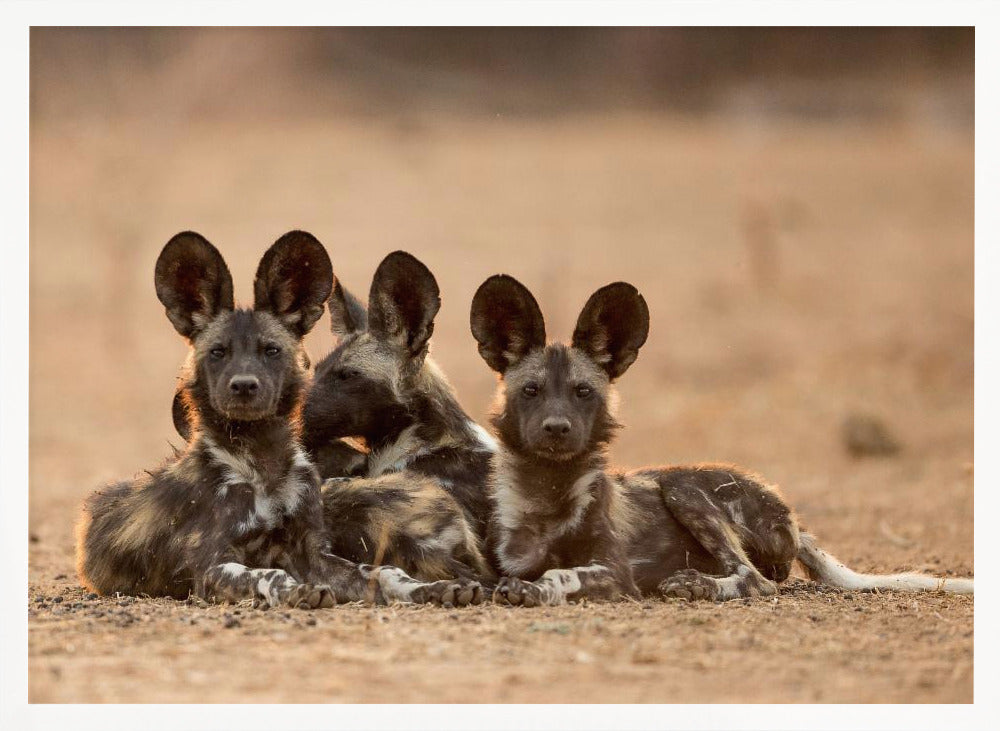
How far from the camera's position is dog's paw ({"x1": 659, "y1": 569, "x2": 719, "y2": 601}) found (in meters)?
6.08

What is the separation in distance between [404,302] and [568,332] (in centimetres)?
907

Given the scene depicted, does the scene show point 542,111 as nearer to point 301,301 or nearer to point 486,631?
point 301,301

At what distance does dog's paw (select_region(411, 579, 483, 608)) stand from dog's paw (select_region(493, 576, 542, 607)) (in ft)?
0.26

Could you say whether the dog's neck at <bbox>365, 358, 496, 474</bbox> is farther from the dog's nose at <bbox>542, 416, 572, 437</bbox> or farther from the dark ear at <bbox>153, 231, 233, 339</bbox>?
the dark ear at <bbox>153, 231, 233, 339</bbox>

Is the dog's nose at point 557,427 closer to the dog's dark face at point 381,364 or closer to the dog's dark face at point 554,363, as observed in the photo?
the dog's dark face at point 554,363

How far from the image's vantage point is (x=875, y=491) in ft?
35.8

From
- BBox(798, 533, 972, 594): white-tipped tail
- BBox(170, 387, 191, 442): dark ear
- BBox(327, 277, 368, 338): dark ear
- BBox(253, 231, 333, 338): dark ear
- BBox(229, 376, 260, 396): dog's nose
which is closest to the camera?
BBox(229, 376, 260, 396): dog's nose

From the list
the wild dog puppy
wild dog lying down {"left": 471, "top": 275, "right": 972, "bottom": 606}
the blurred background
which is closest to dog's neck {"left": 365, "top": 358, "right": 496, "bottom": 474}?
the wild dog puppy

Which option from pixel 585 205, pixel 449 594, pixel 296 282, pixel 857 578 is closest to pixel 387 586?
pixel 449 594

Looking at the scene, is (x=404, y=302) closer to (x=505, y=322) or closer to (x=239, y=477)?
(x=505, y=322)

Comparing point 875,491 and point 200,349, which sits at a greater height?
point 200,349
